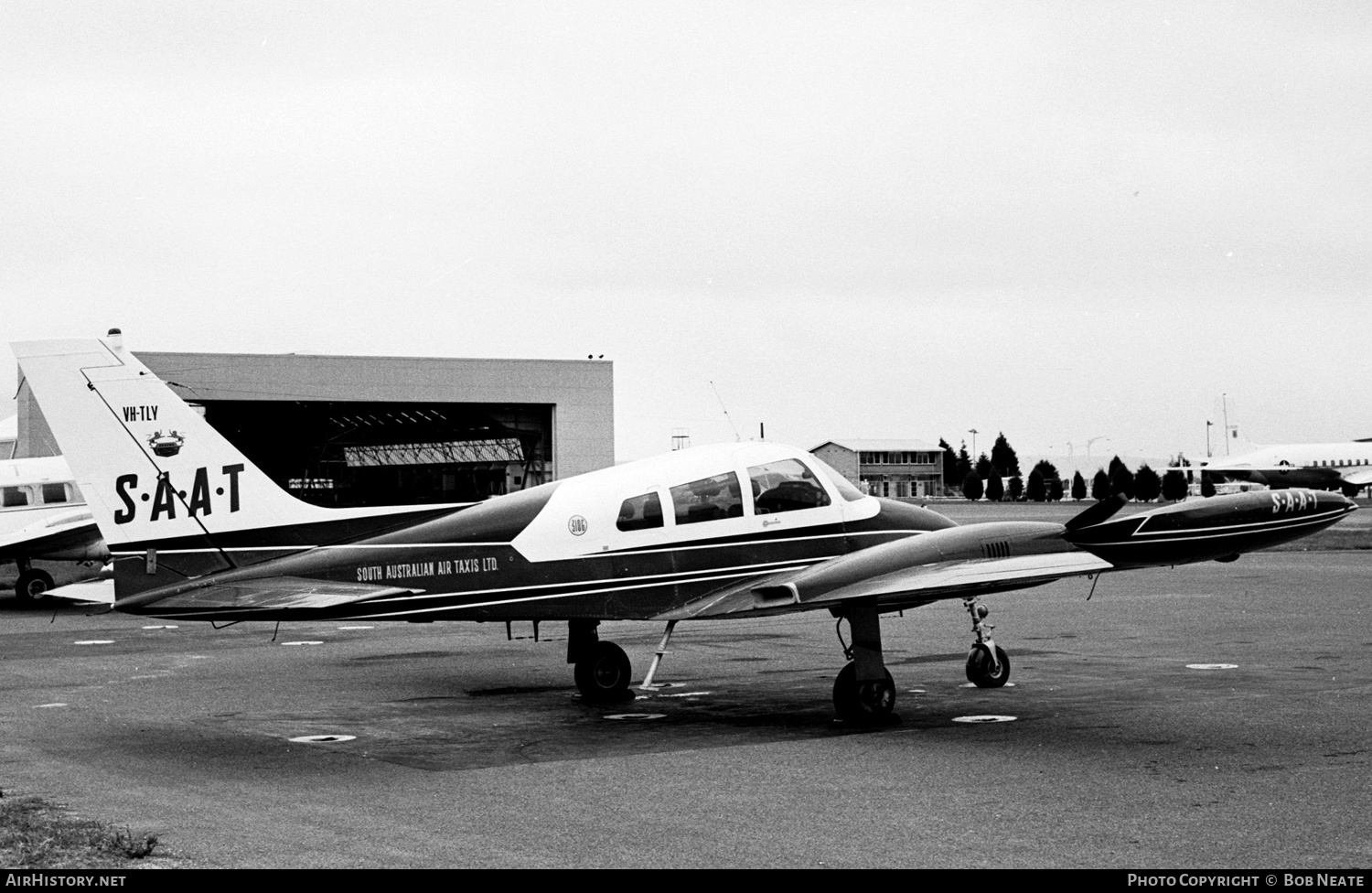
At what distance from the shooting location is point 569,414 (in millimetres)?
60500

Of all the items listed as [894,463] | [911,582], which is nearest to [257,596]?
[911,582]

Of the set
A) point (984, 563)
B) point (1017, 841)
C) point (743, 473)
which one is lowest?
point (1017, 841)

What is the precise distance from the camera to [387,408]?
6256 centimetres

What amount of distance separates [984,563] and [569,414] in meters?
49.1

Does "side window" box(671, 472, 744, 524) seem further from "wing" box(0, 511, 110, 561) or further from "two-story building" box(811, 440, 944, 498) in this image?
"two-story building" box(811, 440, 944, 498)

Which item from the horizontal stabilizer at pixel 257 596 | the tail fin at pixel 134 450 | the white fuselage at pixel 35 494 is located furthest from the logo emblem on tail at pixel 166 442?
the white fuselage at pixel 35 494

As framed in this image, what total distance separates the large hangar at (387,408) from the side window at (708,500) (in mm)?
42264

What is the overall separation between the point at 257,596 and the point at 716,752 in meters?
3.92

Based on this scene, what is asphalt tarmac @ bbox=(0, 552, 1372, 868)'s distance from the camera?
7.68 m

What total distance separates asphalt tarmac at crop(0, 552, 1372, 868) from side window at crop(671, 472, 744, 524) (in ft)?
5.97

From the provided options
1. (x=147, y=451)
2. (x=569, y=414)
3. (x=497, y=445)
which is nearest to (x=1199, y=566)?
(x=147, y=451)

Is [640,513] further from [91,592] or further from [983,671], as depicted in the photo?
[91,592]

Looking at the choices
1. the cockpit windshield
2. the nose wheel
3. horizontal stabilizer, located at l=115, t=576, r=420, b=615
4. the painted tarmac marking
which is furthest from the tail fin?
the nose wheel

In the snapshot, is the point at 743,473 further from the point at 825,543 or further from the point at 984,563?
the point at 984,563
